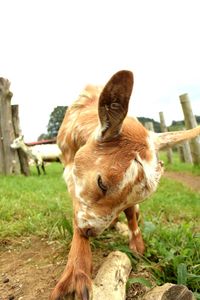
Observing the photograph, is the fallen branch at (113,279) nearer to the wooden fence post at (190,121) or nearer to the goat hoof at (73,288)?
the goat hoof at (73,288)

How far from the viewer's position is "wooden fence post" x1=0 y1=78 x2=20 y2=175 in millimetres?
11164

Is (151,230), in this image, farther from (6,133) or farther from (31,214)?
(6,133)

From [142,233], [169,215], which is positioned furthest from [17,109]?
[142,233]

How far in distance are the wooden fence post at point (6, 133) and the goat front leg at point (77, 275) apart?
8342mm

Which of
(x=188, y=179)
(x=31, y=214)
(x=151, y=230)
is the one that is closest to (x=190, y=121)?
(x=188, y=179)

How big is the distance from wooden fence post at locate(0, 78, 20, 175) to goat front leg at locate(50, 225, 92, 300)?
8342 millimetres

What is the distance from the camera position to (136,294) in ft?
9.73

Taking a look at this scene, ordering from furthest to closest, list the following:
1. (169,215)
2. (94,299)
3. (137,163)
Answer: (169,215) → (137,163) → (94,299)

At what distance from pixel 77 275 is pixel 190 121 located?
9250 mm

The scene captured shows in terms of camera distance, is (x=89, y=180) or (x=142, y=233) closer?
(x=89, y=180)

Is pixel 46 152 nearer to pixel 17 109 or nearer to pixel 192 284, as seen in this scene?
pixel 17 109

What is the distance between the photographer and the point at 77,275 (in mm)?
2756

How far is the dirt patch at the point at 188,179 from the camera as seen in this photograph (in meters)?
9.20

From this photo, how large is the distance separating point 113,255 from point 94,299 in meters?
0.57
